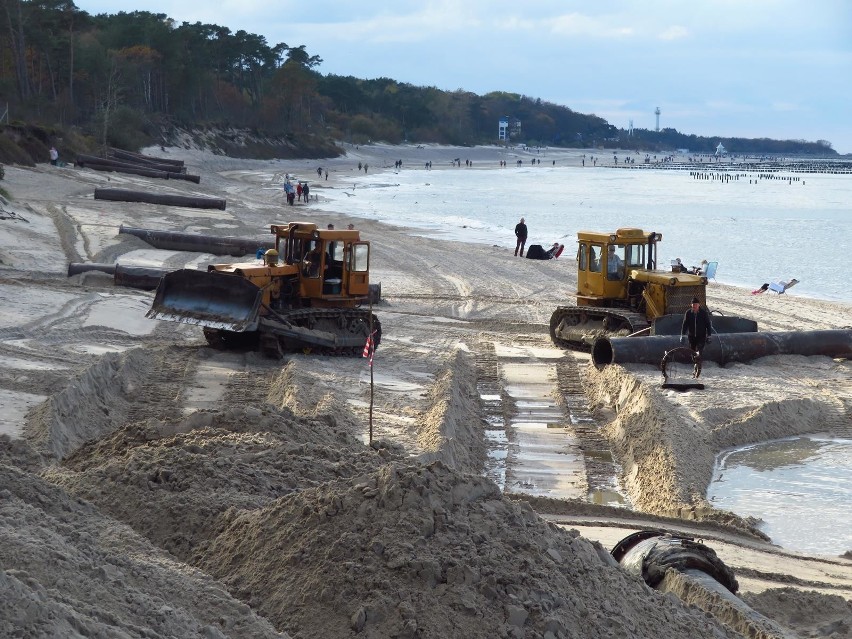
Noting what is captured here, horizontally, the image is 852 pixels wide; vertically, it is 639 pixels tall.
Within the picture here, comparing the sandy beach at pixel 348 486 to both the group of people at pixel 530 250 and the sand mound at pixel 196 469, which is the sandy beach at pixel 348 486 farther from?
the group of people at pixel 530 250

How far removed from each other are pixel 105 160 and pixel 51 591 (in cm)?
4630

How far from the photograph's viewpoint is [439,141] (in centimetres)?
17475

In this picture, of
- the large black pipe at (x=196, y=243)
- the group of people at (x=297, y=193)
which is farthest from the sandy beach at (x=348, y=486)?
the group of people at (x=297, y=193)

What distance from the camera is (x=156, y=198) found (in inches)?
1494

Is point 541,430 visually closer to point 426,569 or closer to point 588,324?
point 588,324

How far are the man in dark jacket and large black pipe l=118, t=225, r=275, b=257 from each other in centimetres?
1408

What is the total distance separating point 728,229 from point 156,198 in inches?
1189

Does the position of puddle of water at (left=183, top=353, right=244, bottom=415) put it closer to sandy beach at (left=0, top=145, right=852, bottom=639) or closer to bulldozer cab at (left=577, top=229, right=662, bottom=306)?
sandy beach at (left=0, top=145, right=852, bottom=639)

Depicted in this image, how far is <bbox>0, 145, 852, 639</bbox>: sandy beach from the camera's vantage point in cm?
595

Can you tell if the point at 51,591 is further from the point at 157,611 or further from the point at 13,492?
the point at 13,492

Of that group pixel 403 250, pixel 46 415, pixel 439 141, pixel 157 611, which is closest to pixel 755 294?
pixel 403 250

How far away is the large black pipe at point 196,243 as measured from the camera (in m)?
27.7

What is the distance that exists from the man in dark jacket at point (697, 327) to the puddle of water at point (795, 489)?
2461 mm

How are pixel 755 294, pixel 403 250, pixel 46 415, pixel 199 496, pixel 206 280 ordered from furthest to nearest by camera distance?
1. pixel 403 250
2. pixel 755 294
3. pixel 206 280
4. pixel 46 415
5. pixel 199 496
